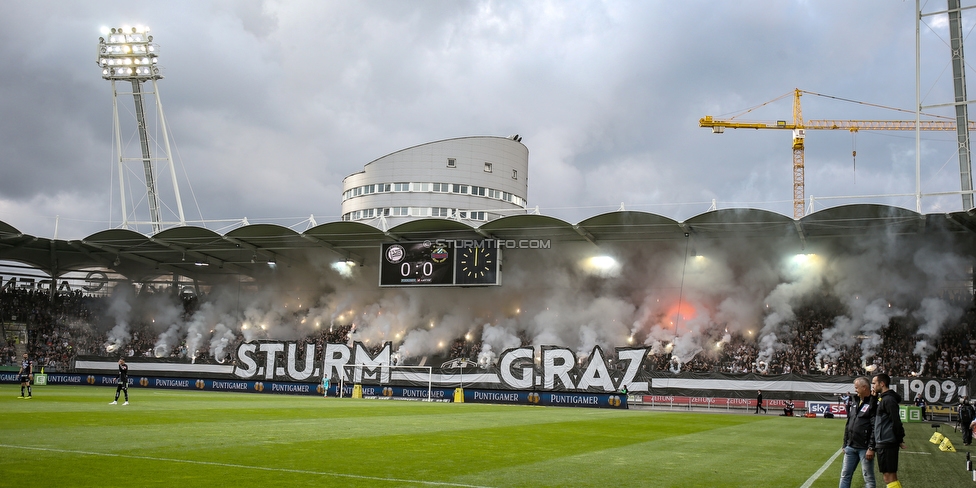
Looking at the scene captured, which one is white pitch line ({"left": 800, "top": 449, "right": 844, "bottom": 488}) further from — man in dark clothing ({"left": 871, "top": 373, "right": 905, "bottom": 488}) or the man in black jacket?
man in dark clothing ({"left": 871, "top": 373, "right": 905, "bottom": 488})

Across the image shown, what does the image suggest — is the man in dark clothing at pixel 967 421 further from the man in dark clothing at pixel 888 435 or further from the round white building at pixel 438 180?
the round white building at pixel 438 180

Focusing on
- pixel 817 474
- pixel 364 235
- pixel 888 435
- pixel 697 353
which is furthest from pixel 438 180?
pixel 888 435

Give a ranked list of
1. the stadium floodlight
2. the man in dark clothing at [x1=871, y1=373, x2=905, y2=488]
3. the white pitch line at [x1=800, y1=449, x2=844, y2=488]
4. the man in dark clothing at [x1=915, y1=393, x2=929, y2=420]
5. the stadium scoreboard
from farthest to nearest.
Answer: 1. the stadium floodlight
2. the stadium scoreboard
3. the man in dark clothing at [x1=915, y1=393, x2=929, y2=420]
4. the white pitch line at [x1=800, y1=449, x2=844, y2=488]
5. the man in dark clothing at [x1=871, y1=373, x2=905, y2=488]

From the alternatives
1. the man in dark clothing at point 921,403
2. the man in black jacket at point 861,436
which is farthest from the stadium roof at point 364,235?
the man in black jacket at point 861,436

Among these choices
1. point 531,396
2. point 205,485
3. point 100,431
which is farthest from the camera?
point 531,396

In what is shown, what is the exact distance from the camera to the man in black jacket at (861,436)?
9430 mm

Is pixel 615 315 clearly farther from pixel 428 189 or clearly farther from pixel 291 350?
pixel 428 189

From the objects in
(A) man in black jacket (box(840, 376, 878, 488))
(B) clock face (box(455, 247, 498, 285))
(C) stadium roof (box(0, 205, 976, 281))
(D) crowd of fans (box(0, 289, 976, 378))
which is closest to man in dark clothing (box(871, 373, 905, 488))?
(A) man in black jacket (box(840, 376, 878, 488))

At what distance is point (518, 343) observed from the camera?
187 feet

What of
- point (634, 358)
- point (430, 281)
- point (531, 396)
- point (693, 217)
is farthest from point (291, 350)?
point (693, 217)

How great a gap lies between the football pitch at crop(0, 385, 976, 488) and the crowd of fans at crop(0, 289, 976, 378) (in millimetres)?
25914

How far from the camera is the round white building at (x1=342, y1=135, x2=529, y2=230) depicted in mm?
78562

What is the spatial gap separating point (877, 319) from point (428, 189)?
46.7 meters

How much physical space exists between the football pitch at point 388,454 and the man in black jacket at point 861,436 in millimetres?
1608
